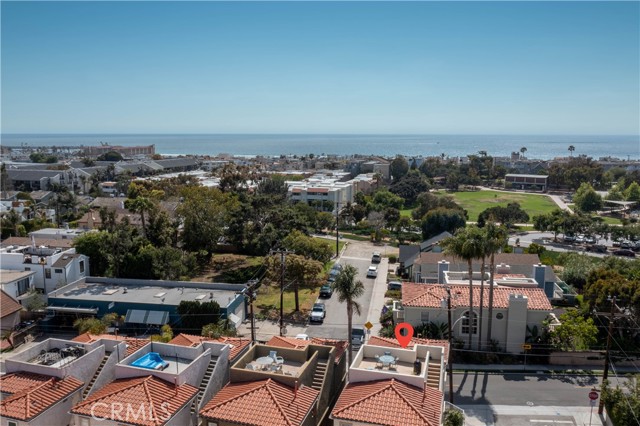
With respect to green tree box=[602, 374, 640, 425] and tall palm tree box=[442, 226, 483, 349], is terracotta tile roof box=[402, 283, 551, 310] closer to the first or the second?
tall palm tree box=[442, 226, 483, 349]

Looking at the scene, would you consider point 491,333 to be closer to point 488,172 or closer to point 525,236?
point 525,236

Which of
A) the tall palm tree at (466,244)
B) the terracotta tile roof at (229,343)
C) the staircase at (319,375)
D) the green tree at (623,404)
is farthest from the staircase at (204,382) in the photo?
the green tree at (623,404)

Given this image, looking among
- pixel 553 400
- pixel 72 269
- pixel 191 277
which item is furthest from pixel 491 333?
pixel 72 269

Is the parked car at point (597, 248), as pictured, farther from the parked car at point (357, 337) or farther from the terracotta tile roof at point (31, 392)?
the terracotta tile roof at point (31, 392)

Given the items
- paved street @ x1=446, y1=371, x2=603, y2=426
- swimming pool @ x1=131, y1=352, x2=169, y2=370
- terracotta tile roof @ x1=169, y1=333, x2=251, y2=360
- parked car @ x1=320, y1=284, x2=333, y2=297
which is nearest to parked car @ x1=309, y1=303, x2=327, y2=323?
parked car @ x1=320, y1=284, x2=333, y2=297

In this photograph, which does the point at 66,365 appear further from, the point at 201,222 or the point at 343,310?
the point at 201,222
